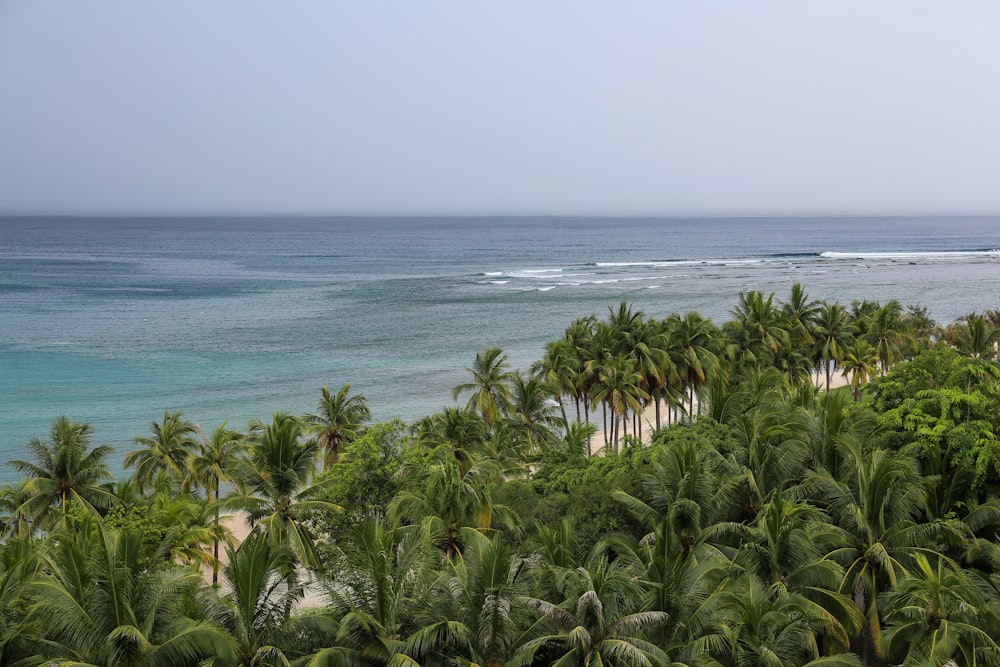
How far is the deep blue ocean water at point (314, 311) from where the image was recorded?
64125mm

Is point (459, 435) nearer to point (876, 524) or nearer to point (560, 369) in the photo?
point (560, 369)

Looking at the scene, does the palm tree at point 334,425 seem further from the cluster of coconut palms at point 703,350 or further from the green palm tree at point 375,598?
the green palm tree at point 375,598

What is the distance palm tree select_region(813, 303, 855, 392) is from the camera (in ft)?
163

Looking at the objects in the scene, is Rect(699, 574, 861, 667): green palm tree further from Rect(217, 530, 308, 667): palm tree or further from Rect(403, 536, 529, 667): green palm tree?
Rect(217, 530, 308, 667): palm tree

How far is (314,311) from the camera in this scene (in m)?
104

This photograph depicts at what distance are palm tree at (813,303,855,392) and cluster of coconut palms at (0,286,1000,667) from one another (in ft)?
38.0

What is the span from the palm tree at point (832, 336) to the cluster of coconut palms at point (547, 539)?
11.6 meters

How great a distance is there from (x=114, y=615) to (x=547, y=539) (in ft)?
34.3

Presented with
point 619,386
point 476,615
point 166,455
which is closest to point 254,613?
point 476,615

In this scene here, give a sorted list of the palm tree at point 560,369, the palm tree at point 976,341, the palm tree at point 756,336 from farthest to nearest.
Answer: the palm tree at point 976,341, the palm tree at point 756,336, the palm tree at point 560,369

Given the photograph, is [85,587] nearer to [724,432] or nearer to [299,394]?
[724,432]

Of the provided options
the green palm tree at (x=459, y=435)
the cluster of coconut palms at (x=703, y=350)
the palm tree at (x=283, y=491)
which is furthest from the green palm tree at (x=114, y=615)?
the cluster of coconut palms at (x=703, y=350)

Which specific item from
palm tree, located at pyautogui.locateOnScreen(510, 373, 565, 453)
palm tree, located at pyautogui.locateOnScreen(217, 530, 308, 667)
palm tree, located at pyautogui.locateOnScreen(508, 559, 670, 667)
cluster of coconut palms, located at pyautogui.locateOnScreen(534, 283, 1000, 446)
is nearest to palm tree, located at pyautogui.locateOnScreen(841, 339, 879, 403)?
cluster of coconut palms, located at pyautogui.locateOnScreen(534, 283, 1000, 446)

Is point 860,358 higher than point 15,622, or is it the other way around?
point 860,358
